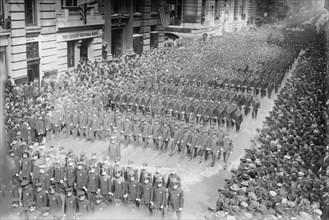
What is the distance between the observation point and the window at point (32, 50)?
1025 inches

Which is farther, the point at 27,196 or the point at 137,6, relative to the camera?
the point at 137,6

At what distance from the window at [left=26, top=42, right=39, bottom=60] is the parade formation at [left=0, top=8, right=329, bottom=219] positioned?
298 cm

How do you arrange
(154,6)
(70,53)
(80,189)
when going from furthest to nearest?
(154,6) → (70,53) → (80,189)

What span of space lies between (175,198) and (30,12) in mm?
18350

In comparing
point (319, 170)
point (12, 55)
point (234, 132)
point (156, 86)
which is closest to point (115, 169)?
point (319, 170)

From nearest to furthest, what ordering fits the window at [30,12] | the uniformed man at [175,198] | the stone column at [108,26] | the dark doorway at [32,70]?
the uniformed man at [175,198], the window at [30,12], the dark doorway at [32,70], the stone column at [108,26]

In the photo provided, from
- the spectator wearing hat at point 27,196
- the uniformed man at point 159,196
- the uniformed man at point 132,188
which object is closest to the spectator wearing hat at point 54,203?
the spectator wearing hat at point 27,196

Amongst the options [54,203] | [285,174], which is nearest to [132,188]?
[54,203]

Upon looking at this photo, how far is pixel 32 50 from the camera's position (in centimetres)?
2642

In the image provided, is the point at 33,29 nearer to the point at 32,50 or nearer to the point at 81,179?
the point at 32,50

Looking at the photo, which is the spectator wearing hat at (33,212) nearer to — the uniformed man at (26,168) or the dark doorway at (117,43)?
the uniformed man at (26,168)

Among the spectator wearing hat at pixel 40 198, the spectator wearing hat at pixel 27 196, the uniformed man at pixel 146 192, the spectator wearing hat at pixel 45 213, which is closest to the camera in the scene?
the spectator wearing hat at pixel 45 213

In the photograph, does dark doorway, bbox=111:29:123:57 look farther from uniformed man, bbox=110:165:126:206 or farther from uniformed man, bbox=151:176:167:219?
uniformed man, bbox=151:176:167:219

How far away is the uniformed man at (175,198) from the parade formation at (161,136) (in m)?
0.03
